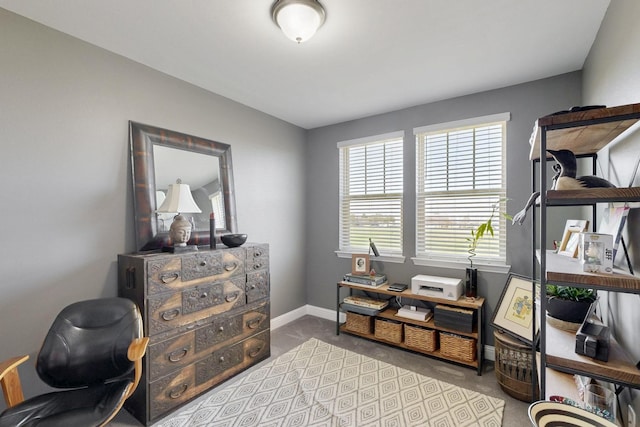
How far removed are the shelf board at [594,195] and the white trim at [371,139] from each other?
2338 mm

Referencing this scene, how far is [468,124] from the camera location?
3004 millimetres

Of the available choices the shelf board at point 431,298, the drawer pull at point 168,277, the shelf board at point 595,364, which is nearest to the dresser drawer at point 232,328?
the drawer pull at point 168,277

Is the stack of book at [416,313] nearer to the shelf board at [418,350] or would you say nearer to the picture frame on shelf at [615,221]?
the shelf board at [418,350]

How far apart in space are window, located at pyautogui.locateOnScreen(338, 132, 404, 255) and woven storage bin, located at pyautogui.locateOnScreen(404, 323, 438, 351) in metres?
0.88

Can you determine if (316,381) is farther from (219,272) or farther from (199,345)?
(219,272)

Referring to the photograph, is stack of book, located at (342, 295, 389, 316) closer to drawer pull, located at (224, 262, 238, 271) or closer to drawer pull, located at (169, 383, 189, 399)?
drawer pull, located at (224, 262, 238, 271)

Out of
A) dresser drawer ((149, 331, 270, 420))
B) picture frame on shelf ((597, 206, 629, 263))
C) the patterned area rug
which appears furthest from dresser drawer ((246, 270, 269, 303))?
picture frame on shelf ((597, 206, 629, 263))

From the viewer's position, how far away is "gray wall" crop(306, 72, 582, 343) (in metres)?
2.71

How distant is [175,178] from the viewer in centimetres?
260

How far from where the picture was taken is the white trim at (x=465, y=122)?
2836mm

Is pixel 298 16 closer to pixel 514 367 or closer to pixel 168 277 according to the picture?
pixel 168 277

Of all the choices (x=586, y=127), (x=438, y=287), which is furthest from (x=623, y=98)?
(x=438, y=287)

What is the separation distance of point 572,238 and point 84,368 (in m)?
3.07

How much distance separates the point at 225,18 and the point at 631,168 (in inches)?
93.3
